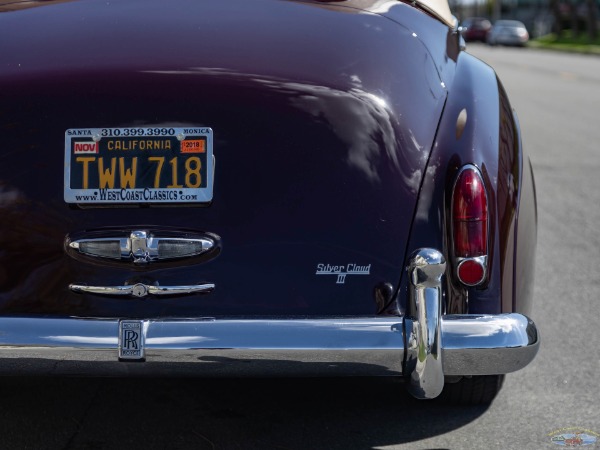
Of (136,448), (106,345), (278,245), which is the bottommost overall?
(136,448)

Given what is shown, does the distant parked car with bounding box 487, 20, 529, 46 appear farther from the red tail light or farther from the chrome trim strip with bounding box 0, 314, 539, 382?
the chrome trim strip with bounding box 0, 314, 539, 382

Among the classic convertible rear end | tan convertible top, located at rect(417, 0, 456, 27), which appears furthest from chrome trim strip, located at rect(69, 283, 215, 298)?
tan convertible top, located at rect(417, 0, 456, 27)

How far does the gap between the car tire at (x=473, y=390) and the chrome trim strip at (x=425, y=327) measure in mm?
763

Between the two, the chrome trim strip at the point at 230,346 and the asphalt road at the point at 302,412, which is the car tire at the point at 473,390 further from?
the chrome trim strip at the point at 230,346

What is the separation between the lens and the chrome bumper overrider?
10.1ft

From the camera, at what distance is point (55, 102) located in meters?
3.27

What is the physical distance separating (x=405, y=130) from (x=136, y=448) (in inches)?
52.5

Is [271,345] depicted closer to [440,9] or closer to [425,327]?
[425,327]

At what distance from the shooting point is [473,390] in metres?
3.97

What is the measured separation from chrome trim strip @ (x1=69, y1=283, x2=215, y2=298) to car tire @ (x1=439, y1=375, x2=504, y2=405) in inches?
42.5

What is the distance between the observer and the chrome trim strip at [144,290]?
324 cm

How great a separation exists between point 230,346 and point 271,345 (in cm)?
11

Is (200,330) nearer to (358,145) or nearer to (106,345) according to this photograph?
(106,345)

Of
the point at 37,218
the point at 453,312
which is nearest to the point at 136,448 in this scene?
the point at 37,218
